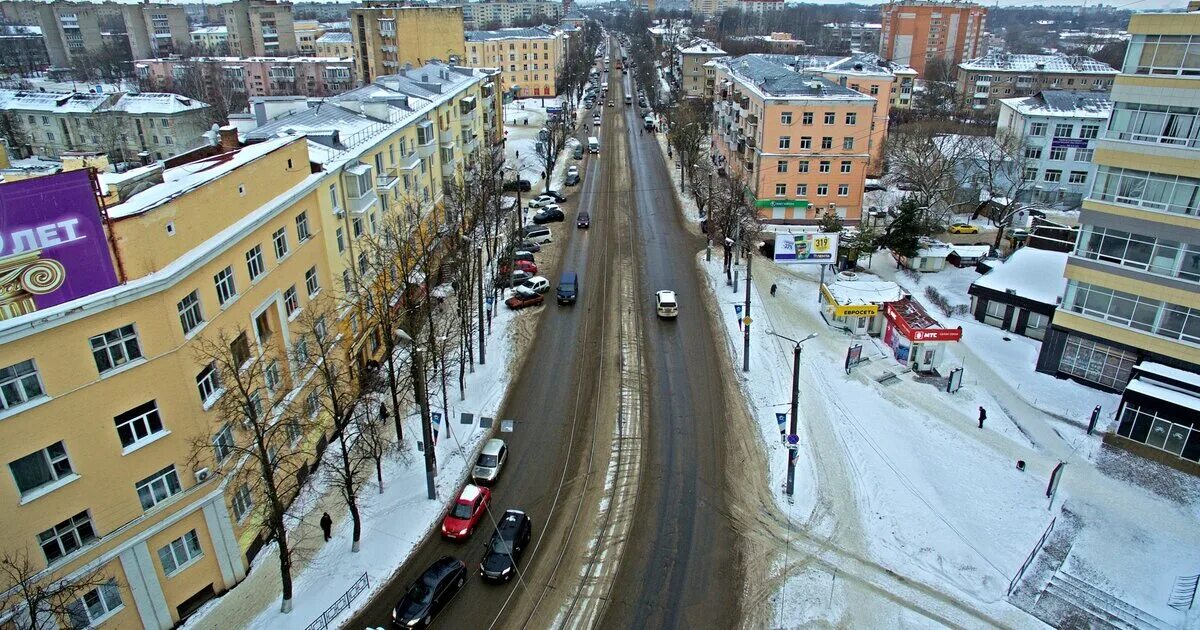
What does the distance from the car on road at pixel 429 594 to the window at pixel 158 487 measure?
6964mm

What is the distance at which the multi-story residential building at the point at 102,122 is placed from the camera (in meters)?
86.2

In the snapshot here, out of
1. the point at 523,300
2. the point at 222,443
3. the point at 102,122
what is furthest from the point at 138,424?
the point at 102,122

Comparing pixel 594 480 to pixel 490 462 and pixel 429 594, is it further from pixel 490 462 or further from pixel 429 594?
pixel 429 594

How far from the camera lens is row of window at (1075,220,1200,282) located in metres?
27.6

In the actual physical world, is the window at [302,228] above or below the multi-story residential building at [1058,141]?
above

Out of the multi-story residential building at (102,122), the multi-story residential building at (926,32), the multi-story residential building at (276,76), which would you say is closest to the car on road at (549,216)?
the multi-story residential building at (102,122)

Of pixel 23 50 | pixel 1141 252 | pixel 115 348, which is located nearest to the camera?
pixel 115 348

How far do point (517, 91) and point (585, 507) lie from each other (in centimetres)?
11258

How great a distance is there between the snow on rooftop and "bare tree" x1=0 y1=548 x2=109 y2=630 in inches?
1589

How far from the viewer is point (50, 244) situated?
15484mm

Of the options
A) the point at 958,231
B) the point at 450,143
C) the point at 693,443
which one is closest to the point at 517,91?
the point at 450,143

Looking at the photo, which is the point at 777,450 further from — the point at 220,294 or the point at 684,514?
the point at 220,294

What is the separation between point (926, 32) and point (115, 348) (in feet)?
544

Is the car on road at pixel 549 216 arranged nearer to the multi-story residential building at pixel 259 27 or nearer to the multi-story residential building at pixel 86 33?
the multi-story residential building at pixel 259 27
